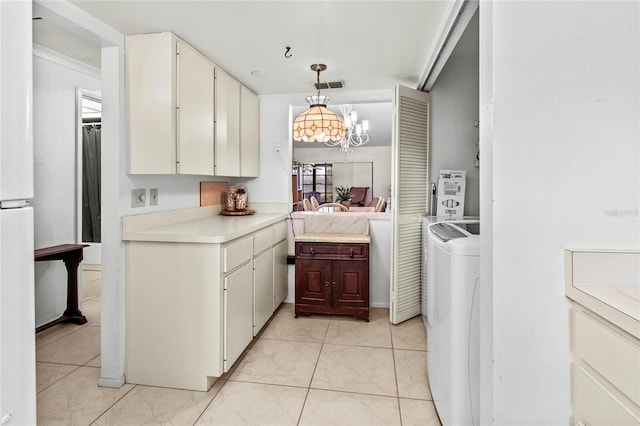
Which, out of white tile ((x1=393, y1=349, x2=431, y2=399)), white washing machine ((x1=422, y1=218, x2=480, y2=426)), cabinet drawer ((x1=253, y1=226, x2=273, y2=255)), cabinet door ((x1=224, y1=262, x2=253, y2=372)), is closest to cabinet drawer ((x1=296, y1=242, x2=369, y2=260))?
cabinet drawer ((x1=253, y1=226, x2=273, y2=255))

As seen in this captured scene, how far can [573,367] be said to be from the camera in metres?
1.06

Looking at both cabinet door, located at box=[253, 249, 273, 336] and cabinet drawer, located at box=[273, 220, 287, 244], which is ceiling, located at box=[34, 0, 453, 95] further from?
cabinet door, located at box=[253, 249, 273, 336]

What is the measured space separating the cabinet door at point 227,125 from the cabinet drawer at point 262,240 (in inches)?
22.5

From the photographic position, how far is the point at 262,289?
8.78ft

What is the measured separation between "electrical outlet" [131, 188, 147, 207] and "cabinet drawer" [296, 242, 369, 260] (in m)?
1.32

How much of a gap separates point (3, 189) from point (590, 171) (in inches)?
61.5

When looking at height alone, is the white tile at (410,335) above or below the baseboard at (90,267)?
below

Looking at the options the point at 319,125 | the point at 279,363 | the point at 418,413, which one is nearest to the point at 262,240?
the point at 279,363

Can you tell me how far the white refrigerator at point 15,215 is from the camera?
767 millimetres

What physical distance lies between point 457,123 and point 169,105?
94.5 inches

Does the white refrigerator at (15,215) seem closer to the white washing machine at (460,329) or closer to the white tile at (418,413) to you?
the white washing machine at (460,329)

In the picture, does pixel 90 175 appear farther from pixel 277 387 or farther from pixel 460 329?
pixel 460 329

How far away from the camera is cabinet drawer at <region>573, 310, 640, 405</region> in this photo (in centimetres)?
78

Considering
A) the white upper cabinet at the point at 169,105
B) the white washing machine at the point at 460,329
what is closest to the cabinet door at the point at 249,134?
the white upper cabinet at the point at 169,105
